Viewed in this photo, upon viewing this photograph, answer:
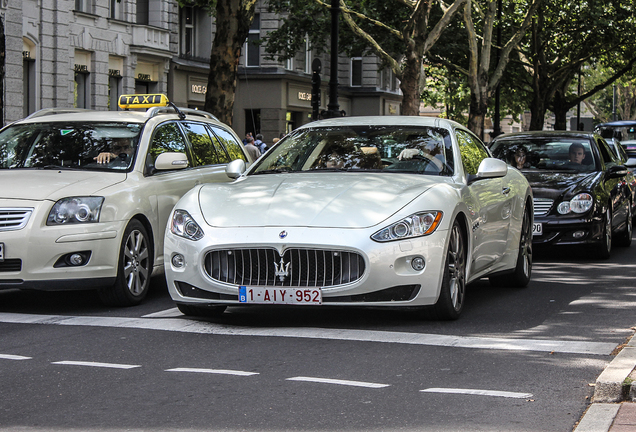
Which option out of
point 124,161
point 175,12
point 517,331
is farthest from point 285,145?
point 175,12

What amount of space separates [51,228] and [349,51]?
108 feet

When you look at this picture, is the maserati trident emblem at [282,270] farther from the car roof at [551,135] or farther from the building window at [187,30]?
the building window at [187,30]

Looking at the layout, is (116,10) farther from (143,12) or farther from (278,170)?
(278,170)

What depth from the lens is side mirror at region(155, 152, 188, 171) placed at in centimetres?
907

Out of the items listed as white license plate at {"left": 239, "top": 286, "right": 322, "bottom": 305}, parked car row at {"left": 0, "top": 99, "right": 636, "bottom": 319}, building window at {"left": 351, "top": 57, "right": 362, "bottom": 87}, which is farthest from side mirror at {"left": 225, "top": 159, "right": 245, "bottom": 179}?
building window at {"left": 351, "top": 57, "right": 362, "bottom": 87}

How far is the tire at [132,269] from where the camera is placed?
8.42 meters

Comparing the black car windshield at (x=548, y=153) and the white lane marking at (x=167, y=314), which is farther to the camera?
the black car windshield at (x=548, y=153)

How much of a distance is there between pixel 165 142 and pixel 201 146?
886mm

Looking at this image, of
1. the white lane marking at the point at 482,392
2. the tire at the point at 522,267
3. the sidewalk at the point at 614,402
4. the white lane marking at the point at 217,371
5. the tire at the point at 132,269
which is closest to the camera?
the sidewalk at the point at 614,402

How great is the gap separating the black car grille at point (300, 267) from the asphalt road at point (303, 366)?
0.37m

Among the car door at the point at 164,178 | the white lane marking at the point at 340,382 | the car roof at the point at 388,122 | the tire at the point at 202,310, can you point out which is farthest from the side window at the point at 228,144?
the white lane marking at the point at 340,382

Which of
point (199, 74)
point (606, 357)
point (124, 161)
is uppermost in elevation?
point (199, 74)

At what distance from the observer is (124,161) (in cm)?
918

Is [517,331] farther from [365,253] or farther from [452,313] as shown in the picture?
[365,253]
